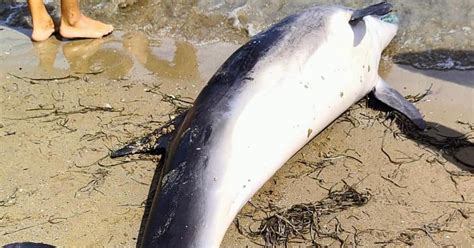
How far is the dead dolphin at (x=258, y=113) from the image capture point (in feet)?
11.2

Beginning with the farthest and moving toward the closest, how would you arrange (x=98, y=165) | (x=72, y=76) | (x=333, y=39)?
(x=72, y=76), (x=333, y=39), (x=98, y=165)

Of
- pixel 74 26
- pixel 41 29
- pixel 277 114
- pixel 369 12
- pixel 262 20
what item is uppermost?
pixel 369 12

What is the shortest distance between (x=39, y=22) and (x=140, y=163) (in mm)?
3036

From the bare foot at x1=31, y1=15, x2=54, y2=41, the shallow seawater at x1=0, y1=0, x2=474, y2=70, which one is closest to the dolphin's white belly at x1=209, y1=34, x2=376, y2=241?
the shallow seawater at x1=0, y1=0, x2=474, y2=70

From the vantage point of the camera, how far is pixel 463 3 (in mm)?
7055

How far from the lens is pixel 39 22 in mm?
6680

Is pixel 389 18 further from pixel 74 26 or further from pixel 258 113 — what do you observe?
pixel 74 26

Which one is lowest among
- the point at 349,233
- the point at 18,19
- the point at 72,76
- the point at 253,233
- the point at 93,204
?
the point at 18,19

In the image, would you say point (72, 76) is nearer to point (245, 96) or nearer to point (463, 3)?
point (245, 96)

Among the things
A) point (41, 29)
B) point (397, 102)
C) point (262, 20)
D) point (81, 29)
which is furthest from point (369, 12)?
point (41, 29)

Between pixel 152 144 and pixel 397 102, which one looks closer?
pixel 152 144

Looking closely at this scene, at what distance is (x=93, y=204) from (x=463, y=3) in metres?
5.03

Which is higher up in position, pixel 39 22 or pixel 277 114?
pixel 277 114

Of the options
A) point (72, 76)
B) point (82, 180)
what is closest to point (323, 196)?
point (82, 180)
